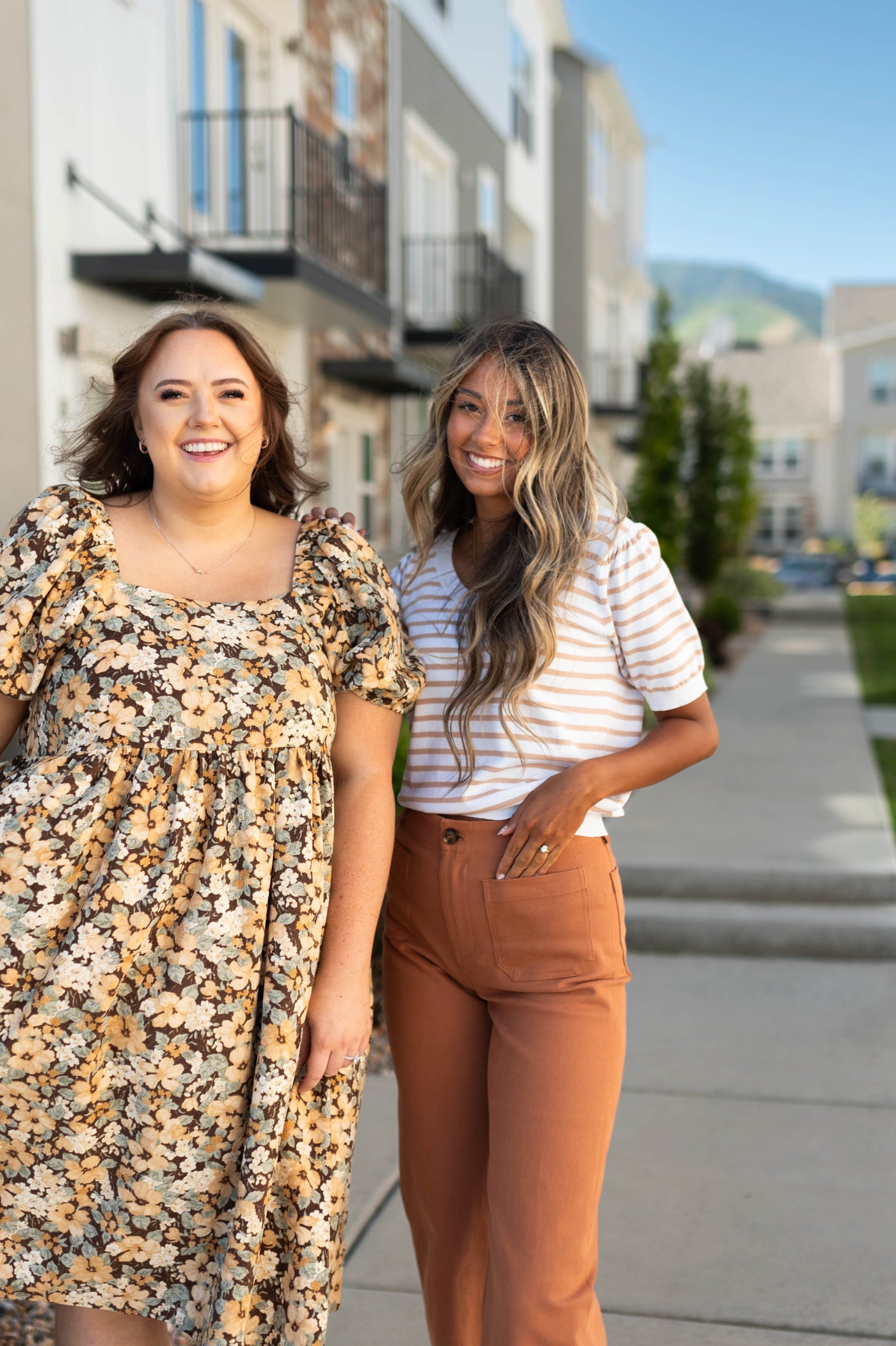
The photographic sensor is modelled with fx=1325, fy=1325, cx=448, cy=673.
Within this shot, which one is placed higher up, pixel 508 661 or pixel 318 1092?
pixel 508 661

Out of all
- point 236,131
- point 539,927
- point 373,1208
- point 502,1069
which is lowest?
point 373,1208

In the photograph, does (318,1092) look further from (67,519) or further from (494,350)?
(494,350)

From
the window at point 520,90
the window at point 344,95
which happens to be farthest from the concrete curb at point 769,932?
the window at point 520,90

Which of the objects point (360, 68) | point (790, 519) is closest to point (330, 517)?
point (360, 68)

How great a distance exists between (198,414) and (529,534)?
609 mm

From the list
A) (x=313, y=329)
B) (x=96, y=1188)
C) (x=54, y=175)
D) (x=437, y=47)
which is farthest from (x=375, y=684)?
(x=437, y=47)

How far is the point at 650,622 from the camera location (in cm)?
227

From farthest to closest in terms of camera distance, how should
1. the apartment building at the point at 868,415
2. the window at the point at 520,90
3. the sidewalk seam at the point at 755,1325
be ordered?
the apartment building at the point at 868,415
the window at the point at 520,90
the sidewalk seam at the point at 755,1325

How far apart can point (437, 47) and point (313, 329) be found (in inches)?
196

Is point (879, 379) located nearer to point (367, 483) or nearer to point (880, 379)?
point (880, 379)

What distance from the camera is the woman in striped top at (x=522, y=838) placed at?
2.18 m

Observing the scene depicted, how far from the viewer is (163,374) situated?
2186mm

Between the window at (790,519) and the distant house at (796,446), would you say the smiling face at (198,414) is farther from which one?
the window at (790,519)

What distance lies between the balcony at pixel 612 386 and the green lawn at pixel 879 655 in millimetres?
5773
